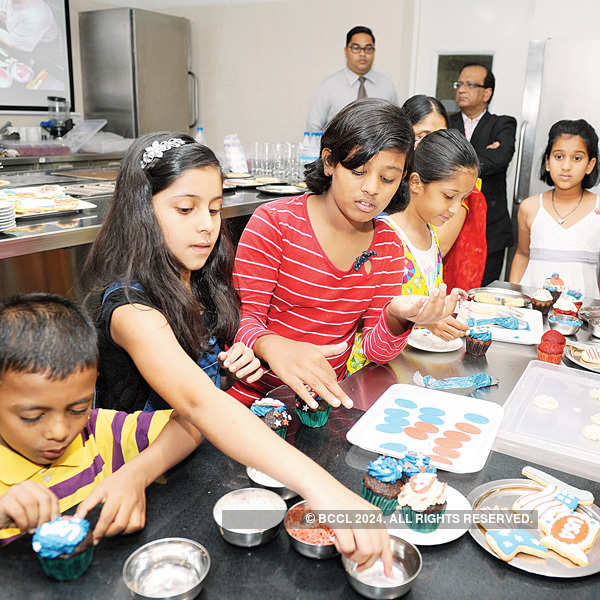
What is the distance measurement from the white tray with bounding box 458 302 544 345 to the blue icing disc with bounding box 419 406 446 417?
2.05 feet

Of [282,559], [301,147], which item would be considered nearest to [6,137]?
[301,147]

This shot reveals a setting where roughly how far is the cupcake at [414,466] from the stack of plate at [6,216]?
1.76 meters

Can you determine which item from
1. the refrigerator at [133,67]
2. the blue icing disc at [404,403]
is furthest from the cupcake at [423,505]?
the refrigerator at [133,67]

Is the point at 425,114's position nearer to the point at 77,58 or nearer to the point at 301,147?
the point at 301,147

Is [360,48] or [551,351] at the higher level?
[360,48]

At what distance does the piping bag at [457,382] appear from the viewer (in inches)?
58.1

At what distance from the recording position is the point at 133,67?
215 inches

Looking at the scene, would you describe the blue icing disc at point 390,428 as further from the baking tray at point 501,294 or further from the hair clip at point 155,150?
the baking tray at point 501,294

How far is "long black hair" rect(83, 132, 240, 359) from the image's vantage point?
1.31 metres

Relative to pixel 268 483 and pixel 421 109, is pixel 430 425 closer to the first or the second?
pixel 268 483

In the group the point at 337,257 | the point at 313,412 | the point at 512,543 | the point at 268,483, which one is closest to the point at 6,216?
the point at 337,257

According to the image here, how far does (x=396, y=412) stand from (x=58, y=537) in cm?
75

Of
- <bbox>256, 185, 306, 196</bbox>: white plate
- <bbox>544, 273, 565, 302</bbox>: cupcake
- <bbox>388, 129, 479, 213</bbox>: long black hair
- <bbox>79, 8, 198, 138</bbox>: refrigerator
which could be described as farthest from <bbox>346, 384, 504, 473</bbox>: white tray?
<bbox>79, 8, 198, 138</bbox>: refrigerator

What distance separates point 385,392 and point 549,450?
1.25ft
